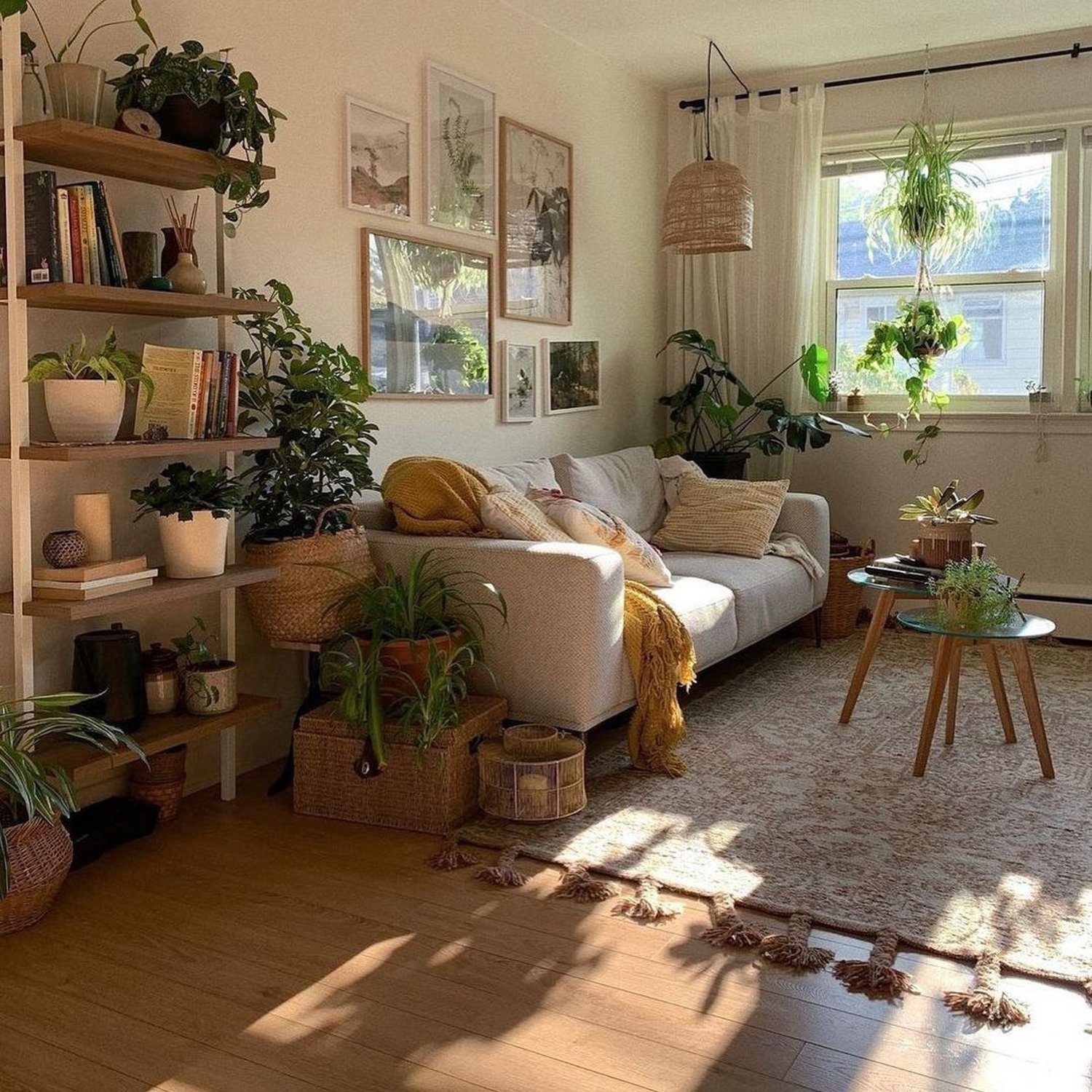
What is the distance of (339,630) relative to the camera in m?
3.34

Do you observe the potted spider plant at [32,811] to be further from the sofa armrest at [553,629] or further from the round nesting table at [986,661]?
the round nesting table at [986,661]

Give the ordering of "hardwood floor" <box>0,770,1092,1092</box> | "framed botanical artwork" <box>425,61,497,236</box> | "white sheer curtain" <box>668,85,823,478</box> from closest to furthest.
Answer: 1. "hardwood floor" <box>0,770,1092,1092</box>
2. "framed botanical artwork" <box>425,61,497,236</box>
3. "white sheer curtain" <box>668,85,823,478</box>

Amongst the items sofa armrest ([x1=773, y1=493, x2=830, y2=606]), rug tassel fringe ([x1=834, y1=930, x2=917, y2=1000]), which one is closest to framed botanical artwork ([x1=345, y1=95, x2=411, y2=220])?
sofa armrest ([x1=773, y1=493, x2=830, y2=606])

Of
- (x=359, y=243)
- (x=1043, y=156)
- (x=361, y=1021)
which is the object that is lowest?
(x=361, y=1021)

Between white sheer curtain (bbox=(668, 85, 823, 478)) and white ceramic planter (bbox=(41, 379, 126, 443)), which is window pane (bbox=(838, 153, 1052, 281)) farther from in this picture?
white ceramic planter (bbox=(41, 379, 126, 443))

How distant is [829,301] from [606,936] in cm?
420

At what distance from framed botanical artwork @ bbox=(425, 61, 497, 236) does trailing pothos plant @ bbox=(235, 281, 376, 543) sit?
42.8 inches

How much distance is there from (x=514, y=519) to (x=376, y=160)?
1351 mm

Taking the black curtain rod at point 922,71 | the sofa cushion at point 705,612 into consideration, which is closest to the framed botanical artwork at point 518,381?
the sofa cushion at point 705,612

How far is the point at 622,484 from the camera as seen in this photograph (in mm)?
4945

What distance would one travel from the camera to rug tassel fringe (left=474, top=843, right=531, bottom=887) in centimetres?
272

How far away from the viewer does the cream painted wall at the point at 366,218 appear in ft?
10.3

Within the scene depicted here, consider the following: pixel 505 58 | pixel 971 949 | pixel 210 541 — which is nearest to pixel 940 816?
pixel 971 949

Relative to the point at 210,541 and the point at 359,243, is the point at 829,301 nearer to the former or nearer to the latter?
the point at 359,243
